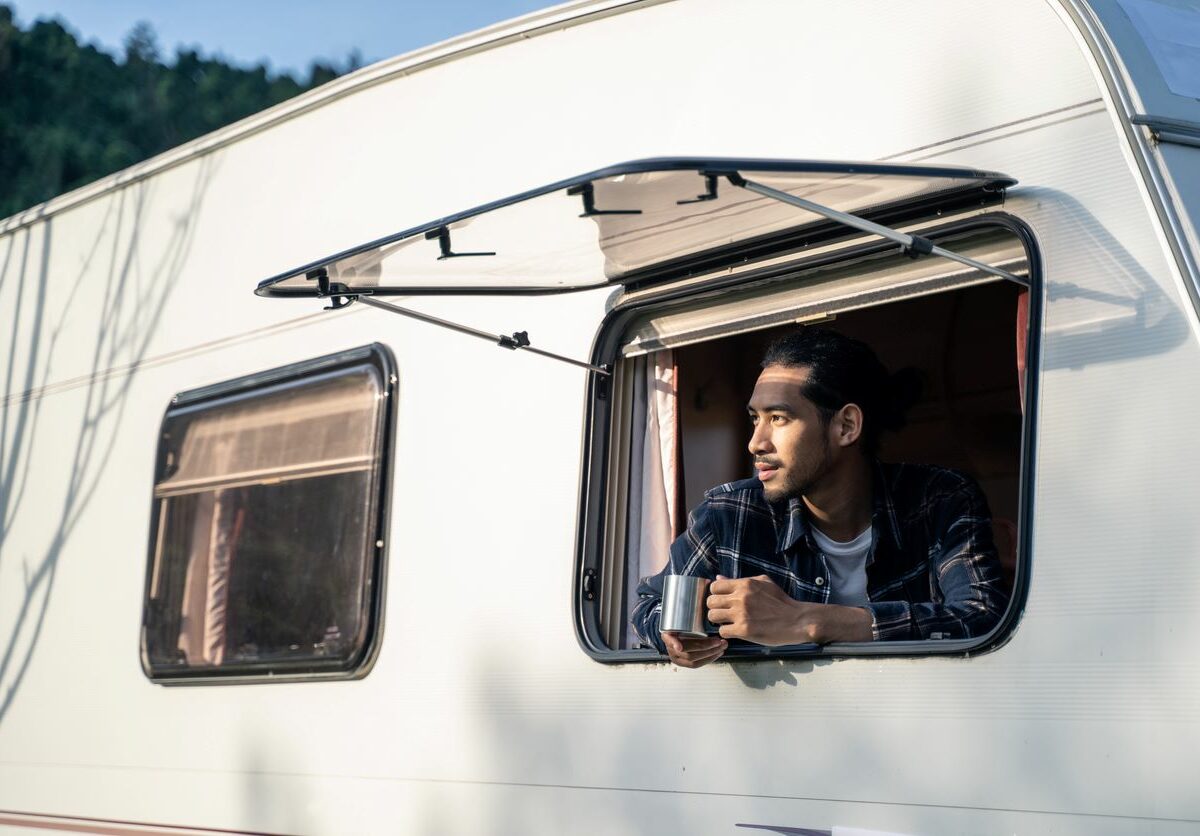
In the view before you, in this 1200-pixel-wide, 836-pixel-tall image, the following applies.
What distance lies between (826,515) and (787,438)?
191 millimetres

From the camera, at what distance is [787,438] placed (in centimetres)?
337

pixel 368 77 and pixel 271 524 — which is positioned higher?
pixel 368 77

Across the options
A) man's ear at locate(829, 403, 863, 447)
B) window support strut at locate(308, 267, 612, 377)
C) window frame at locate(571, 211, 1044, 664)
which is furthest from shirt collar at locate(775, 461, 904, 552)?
window support strut at locate(308, 267, 612, 377)

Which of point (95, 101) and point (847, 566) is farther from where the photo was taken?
point (95, 101)

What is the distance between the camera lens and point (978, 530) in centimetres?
311

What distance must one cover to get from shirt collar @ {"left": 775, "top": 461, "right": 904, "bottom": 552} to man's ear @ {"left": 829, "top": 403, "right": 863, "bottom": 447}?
10cm

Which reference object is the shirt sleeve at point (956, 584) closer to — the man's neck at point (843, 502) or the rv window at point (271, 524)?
the man's neck at point (843, 502)

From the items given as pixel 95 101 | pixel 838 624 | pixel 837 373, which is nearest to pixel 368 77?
pixel 837 373

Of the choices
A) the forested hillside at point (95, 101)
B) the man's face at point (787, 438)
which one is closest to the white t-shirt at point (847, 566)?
the man's face at point (787, 438)

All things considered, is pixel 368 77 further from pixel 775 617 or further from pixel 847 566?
pixel 775 617

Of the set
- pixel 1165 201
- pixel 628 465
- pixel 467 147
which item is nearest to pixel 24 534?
pixel 467 147

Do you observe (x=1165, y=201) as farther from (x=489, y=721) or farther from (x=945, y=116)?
(x=489, y=721)

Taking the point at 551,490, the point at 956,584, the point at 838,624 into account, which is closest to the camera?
the point at 838,624

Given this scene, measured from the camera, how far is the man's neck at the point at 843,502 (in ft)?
11.0
